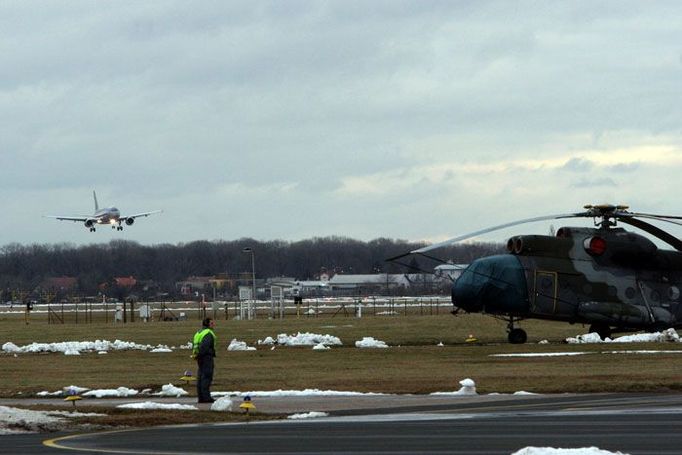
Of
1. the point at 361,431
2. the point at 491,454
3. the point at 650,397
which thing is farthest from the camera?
the point at 650,397

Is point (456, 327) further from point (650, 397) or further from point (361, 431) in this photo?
point (361, 431)

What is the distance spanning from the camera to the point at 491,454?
18.0 m

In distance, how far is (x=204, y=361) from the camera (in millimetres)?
28781

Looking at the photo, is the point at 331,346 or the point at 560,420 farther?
the point at 331,346

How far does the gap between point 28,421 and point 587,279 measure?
28.5m

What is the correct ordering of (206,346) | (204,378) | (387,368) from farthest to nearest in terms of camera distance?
(387,368) < (206,346) < (204,378)

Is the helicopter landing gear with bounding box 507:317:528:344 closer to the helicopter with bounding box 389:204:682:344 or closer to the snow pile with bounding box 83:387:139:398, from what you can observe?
the helicopter with bounding box 389:204:682:344

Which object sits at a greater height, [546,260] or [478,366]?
[546,260]

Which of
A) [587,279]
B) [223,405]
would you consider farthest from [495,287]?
[223,405]


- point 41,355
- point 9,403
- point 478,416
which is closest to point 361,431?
point 478,416

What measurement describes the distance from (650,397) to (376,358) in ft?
55.7

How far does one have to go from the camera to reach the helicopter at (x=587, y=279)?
4866cm

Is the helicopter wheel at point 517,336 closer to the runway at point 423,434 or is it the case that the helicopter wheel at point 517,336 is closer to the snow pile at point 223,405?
the runway at point 423,434

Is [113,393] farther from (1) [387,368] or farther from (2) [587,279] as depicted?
(2) [587,279]
